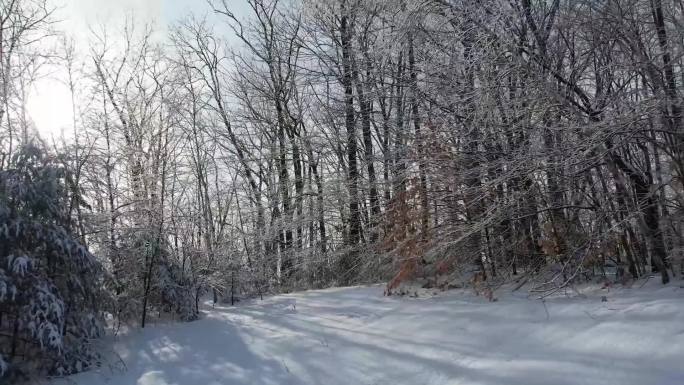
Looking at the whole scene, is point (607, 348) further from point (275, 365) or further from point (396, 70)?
point (396, 70)

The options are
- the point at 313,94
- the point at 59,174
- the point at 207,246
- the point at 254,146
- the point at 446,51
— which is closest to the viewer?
the point at 59,174

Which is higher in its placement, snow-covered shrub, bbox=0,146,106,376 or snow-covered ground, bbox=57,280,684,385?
snow-covered shrub, bbox=0,146,106,376

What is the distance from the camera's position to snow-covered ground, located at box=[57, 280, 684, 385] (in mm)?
3535

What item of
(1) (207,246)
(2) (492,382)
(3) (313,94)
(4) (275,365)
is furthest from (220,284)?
(3) (313,94)

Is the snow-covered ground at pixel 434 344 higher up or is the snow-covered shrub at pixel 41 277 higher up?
the snow-covered shrub at pixel 41 277

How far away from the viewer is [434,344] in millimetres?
4684

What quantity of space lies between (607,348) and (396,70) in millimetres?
6601

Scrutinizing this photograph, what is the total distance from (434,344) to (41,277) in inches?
161

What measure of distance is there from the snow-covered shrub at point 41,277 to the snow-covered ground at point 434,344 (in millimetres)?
420

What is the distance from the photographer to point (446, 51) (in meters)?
6.21

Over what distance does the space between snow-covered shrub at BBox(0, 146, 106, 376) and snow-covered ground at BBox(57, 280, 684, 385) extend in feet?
1.38

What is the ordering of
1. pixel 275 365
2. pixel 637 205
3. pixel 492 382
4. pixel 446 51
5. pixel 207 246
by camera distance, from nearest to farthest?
pixel 492 382 → pixel 275 365 → pixel 637 205 → pixel 446 51 → pixel 207 246

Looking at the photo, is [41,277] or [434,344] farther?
[41,277]

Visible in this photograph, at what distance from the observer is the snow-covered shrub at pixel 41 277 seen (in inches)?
193
